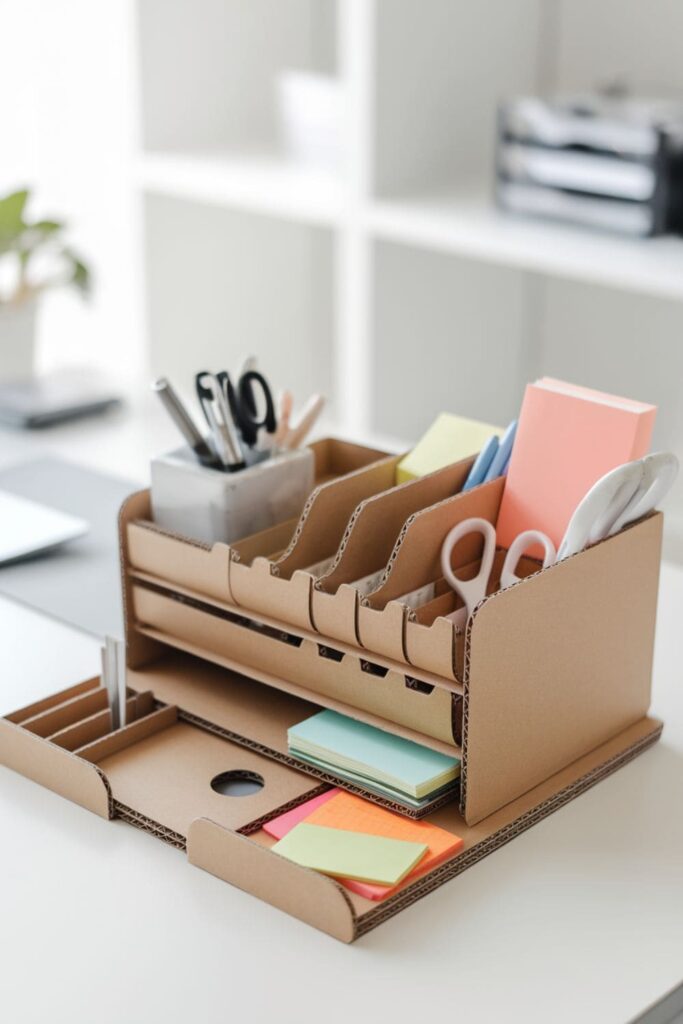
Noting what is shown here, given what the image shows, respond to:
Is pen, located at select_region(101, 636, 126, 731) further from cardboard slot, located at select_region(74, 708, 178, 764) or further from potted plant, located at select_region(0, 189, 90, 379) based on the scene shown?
potted plant, located at select_region(0, 189, 90, 379)

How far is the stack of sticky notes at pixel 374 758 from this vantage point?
2.93 feet

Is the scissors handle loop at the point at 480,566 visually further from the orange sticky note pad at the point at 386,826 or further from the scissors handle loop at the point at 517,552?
the orange sticky note pad at the point at 386,826

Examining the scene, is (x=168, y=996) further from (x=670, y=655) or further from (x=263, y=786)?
(x=670, y=655)

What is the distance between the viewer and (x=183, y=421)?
1.09 meters

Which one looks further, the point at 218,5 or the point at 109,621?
the point at 218,5

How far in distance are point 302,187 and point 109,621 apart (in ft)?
3.76

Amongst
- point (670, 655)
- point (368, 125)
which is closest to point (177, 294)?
point (368, 125)

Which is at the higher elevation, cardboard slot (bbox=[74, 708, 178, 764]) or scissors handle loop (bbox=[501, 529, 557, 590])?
scissors handle loop (bbox=[501, 529, 557, 590])

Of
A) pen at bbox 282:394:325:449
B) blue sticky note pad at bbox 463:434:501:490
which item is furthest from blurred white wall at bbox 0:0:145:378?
blue sticky note pad at bbox 463:434:501:490

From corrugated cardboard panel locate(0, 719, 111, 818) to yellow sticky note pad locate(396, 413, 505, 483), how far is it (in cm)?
35

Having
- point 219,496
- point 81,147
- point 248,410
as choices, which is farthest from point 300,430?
point 81,147

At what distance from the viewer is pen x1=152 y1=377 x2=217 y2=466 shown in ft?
3.52

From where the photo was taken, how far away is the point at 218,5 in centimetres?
234

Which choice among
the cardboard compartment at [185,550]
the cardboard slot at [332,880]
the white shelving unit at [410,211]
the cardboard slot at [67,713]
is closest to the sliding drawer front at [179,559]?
the cardboard compartment at [185,550]
